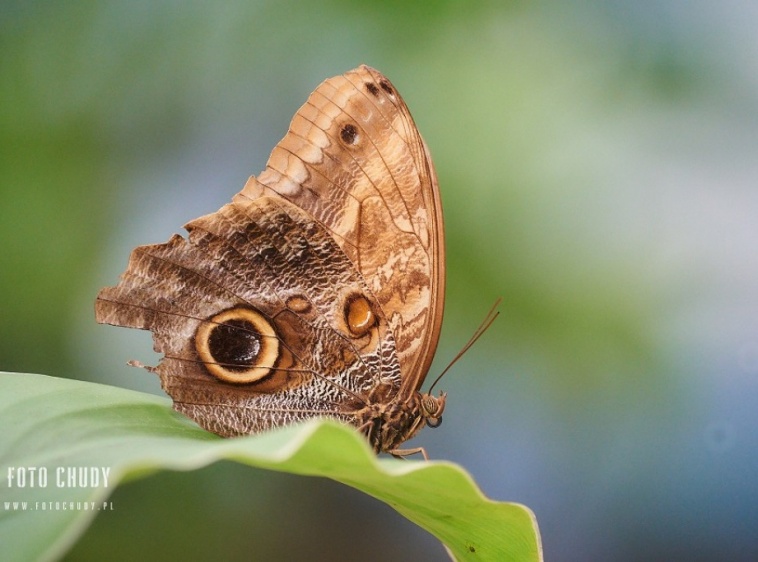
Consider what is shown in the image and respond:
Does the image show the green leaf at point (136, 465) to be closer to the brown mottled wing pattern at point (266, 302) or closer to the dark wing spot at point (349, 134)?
the brown mottled wing pattern at point (266, 302)

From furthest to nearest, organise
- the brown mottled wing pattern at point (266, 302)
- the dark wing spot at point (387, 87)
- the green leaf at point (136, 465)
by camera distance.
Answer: the dark wing spot at point (387, 87)
the brown mottled wing pattern at point (266, 302)
the green leaf at point (136, 465)

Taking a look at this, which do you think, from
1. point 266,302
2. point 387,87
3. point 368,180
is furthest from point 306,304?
point 387,87

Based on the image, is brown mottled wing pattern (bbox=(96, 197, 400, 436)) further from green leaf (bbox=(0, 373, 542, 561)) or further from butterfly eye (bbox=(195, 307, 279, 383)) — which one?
green leaf (bbox=(0, 373, 542, 561))


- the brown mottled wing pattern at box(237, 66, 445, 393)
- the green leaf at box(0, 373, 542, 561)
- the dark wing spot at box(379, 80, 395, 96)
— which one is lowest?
the green leaf at box(0, 373, 542, 561)

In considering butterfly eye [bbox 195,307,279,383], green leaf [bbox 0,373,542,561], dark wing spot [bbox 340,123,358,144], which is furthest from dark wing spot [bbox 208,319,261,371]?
dark wing spot [bbox 340,123,358,144]

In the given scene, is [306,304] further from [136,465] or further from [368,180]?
[136,465]

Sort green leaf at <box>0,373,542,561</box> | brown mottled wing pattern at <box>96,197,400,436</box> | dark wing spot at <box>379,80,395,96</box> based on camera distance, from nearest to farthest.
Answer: green leaf at <box>0,373,542,561</box> < brown mottled wing pattern at <box>96,197,400,436</box> < dark wing spot at <box>379,80,395,96</box>

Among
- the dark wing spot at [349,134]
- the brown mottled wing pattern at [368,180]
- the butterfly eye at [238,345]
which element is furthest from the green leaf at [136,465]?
the dark wing spot at [349,134]
